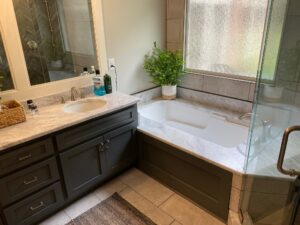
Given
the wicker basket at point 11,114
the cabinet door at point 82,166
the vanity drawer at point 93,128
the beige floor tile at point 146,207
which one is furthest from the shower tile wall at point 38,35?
the beige floor tile at point 146,207

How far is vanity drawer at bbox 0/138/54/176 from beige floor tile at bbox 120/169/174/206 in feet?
2.83

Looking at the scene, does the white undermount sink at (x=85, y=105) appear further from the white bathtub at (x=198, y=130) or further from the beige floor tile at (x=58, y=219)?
the beige floor tile at (x=58, y=219)

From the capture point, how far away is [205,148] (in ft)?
5.89

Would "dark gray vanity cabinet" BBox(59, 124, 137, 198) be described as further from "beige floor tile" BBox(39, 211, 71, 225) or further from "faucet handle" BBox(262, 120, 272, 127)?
"faucet handle" BBox(262, 120, 272, 127)

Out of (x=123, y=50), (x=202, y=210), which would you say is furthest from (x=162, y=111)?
(x=202, y=210)

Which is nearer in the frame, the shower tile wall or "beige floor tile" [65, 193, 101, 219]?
the shower tile wall

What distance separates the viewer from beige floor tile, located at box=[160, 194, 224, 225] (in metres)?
1.77

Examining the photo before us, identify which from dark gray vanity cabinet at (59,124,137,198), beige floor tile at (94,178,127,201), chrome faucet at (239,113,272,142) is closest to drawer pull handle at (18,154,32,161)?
dark gray vanity cabinet at (59,124,137,198)

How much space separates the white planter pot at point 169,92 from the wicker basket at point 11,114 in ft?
5.26

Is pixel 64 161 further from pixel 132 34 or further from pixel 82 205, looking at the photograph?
pixel 132 34

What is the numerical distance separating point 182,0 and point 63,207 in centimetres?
237

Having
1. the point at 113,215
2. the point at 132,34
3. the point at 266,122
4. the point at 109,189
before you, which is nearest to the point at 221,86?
the point at 266,122

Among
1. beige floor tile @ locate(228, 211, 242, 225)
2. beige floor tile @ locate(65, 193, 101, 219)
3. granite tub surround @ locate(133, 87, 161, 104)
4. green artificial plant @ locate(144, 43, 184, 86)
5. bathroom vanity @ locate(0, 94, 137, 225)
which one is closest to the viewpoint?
bathroom vanity @ locate(0, 94, 137, 225)

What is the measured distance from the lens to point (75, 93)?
6.89ft
